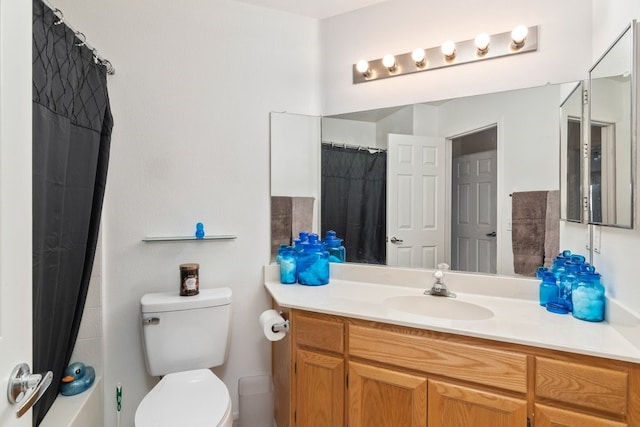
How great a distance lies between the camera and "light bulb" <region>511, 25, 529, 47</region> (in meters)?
1.57

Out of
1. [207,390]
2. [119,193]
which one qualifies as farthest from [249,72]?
[207,390]

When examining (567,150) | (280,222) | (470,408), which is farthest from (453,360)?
(280,222)

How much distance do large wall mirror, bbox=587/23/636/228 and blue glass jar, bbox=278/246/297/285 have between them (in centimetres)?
139

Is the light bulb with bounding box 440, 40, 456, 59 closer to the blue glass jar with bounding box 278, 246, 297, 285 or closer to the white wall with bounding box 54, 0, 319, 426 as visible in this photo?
the white wall with bounding box 54, 0, 319, 426

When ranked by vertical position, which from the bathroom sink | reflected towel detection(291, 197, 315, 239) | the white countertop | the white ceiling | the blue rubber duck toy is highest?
the white ceiling

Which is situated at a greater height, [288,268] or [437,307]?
[288,268]

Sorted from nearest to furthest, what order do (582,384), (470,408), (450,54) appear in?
1. (582,384)
2. (470,408)
3. (450,54)

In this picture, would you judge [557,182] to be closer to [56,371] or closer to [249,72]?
[249,72]

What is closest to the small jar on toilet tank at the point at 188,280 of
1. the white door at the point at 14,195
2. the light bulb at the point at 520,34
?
the white door at the point at 14,195

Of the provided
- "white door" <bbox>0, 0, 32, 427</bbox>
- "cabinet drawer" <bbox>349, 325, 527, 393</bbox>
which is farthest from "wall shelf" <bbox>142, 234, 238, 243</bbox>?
"white door" <bbox>0, 0, 32, 427</bbox>

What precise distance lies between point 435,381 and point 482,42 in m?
1.60

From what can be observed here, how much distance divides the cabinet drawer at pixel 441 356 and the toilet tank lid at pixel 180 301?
2.40 ft

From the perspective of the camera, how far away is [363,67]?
76.2 inches

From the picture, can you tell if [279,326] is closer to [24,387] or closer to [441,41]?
[24,387]
